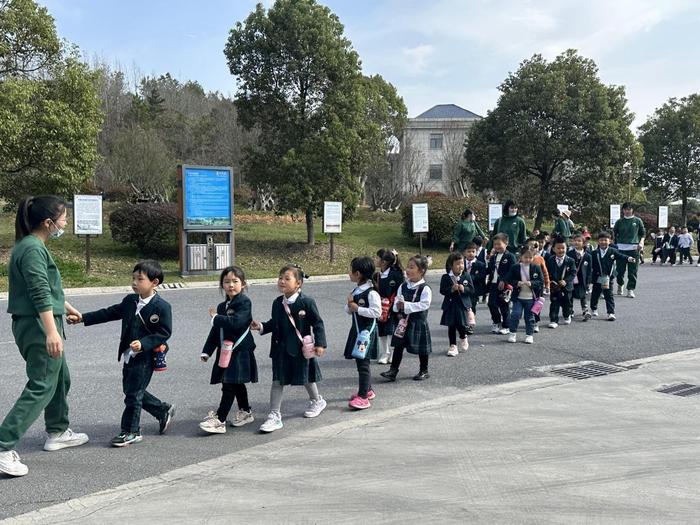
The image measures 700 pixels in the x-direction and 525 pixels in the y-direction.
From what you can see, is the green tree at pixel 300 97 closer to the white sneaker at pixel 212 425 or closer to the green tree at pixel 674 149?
the white sneaker at pixel 212 425

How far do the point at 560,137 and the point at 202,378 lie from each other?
72.7 feet

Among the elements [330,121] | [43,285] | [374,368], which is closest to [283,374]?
[43,285]

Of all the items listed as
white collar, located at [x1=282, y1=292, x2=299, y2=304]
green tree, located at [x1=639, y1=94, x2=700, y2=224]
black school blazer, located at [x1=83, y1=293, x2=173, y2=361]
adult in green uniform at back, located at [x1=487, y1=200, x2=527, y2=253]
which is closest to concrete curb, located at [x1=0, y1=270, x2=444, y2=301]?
adult in green uniform at back, located at [x1=487, y1=200, x2=527, y2=253]

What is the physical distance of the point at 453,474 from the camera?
4141 mm

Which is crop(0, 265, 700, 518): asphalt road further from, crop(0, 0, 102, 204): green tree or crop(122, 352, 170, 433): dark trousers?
crop(0, 0, 102, 204): green tree

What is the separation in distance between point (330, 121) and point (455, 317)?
1396 centimetres

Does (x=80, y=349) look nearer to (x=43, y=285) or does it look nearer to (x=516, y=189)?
(x=43, y=285)

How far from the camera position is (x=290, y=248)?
859 inches

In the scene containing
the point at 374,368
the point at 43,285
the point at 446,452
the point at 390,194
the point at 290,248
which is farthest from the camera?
the point at 390,194

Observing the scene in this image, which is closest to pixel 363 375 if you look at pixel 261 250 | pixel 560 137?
pixel 261 250

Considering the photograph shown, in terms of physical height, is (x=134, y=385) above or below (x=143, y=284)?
below

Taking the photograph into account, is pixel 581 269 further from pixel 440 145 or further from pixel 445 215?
pixel 440 145

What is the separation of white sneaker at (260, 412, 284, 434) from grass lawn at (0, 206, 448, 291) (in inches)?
424

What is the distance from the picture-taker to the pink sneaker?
5672mm
